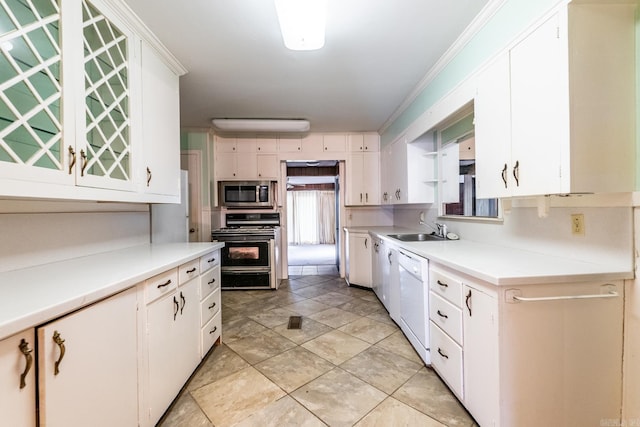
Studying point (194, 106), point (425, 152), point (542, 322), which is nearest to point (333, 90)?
point (425, 152)

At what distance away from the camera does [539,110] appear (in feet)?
4.09

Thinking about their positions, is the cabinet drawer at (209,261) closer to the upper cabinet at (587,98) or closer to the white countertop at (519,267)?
the white countertop at (519,267)

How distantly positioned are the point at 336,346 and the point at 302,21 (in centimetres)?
241

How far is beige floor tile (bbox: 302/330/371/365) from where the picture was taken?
209cm

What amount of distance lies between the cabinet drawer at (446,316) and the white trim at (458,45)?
5.95ft

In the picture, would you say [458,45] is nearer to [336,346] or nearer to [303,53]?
[303,53]

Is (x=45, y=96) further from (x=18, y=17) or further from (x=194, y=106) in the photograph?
(x=194, y=106)

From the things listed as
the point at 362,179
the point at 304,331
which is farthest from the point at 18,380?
the point at 362,179

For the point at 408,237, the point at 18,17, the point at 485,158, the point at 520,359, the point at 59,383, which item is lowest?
the point at 520,359

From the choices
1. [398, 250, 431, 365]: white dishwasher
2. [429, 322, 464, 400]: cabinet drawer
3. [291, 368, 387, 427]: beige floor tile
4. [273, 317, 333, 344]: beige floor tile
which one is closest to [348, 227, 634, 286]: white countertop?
[398, 250, 431, 365]: white dishwasher

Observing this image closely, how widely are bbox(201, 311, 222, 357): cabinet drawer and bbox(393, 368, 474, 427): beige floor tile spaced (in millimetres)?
1401

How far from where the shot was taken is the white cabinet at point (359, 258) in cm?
379

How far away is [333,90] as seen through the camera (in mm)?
2754

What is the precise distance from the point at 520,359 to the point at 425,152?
2.31 metres
